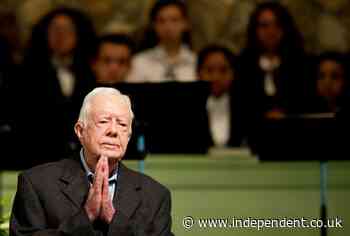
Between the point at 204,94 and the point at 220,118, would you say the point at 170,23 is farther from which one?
the point at 204,94

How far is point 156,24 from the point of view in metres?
6.66

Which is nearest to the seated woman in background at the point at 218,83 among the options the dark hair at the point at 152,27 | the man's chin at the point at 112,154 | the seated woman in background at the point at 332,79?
the dark hair at the point at 152,27

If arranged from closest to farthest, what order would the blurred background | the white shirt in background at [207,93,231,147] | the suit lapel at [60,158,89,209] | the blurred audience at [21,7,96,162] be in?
the suit lapel at [60,158,89,209] < the blurred background < the blurred audience at [21,7,96,162] < the white shirt in background at [207,93,231,147]

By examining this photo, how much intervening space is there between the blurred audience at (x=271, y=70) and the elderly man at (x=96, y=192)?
2507mm

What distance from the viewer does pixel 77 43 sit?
21.1ft

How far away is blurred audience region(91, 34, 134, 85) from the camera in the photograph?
6270 mm

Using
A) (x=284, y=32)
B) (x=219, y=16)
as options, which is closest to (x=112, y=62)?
(x=284, y=32)

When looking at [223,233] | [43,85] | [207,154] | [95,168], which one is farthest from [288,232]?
[43,85]

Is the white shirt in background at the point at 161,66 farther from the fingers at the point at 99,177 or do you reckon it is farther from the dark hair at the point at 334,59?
the fingers at the point at 99,177

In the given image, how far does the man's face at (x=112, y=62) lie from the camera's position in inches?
247

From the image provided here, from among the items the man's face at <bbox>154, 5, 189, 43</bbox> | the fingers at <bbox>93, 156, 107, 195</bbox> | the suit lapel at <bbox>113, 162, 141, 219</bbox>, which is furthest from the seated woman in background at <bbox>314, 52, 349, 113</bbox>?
the fingers at <bbox>93, 156, 107, 195</bbox>

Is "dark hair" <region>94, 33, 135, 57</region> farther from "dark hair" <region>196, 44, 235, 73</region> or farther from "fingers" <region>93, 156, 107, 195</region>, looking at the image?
"fingers" <region>93, 156, 107, 195</region>

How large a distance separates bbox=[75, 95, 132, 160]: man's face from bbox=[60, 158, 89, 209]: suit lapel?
75 mm

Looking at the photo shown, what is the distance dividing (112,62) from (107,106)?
9.33ft
